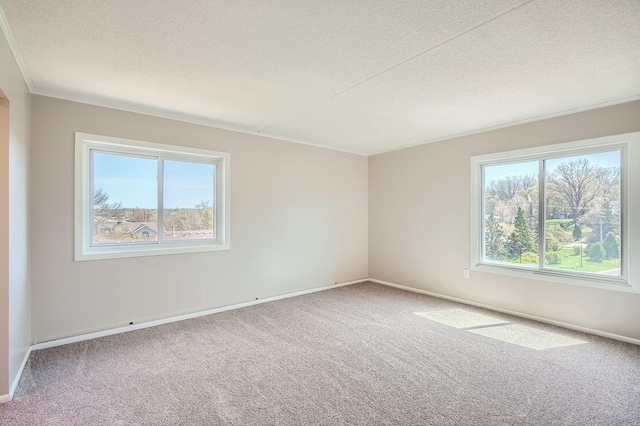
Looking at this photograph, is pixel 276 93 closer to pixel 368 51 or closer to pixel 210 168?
pixel 368 51

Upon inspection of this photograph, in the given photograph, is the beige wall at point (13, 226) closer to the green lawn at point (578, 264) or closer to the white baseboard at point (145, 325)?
the white baseboard at point (145, 325)

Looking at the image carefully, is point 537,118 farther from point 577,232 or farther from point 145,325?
point 145,325

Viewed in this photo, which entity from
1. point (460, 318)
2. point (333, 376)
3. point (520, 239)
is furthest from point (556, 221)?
point (333, 376)

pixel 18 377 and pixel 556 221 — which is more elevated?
pixel 556 221

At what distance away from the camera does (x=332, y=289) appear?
16.9ft

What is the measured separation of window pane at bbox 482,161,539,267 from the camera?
12.8 feet

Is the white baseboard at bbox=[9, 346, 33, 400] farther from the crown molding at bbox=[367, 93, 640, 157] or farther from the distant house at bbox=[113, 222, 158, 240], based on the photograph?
the crown molding at bbox=[367, 93, 640, 157]

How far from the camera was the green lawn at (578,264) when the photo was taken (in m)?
3.29

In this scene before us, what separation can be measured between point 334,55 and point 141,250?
115 inches

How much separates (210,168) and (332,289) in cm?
273

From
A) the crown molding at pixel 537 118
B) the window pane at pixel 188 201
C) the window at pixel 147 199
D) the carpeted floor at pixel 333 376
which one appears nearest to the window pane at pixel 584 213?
the crown molding at pixel 537 118

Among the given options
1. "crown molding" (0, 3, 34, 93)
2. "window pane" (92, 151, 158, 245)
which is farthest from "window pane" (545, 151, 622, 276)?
"crown molding" (0, 3, 34, 93)

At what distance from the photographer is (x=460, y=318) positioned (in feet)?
12.4

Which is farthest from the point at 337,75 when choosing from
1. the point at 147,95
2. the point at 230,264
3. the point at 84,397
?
the point at 84,397
